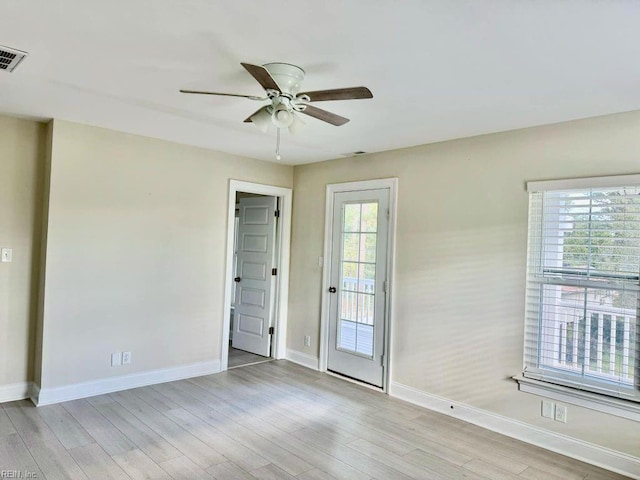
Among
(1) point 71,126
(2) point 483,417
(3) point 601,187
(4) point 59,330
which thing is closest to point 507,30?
(3) point 601,187

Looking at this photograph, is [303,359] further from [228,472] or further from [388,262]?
[228,472]

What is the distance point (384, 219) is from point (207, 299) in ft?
6.81

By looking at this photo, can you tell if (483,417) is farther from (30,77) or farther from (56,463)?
(30,77)

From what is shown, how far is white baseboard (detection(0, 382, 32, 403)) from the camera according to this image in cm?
359

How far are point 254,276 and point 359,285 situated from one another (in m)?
1.58

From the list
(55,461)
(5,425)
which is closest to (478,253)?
(55,461)

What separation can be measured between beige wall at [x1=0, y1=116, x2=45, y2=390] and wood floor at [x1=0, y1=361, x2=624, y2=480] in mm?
423

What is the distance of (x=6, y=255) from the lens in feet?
11.8

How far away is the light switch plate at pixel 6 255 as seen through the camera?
359 centimetres

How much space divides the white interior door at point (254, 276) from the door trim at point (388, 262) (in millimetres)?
788

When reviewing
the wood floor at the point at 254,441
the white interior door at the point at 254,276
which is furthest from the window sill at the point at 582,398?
the white interior door at the point at 254,276

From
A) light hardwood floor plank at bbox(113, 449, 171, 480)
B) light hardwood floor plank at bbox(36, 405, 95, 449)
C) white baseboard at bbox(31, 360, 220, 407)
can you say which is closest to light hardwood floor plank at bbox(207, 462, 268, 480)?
light hardwood floor plank at bbox(113, 449, 171, 480)

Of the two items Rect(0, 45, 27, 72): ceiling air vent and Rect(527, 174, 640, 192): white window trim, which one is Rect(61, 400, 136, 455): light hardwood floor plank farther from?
Rect(527, 174, 640, 192): white window trim

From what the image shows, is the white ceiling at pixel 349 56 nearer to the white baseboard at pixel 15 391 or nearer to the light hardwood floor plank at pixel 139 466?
the white baseboard at pixel 15 391
